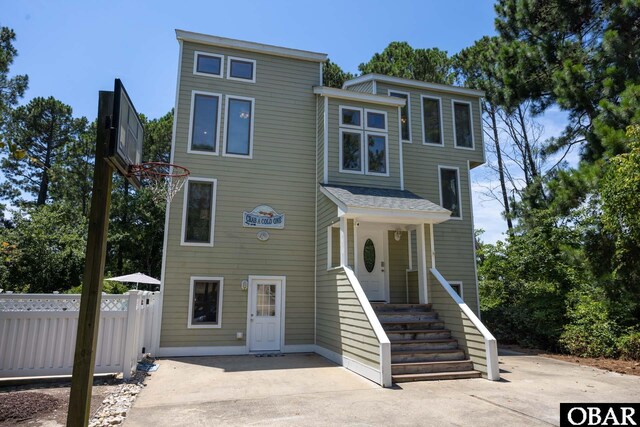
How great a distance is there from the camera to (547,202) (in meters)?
11.9

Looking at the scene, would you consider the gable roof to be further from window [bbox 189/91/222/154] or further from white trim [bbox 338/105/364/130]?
window [bbox 189/91/222/154]

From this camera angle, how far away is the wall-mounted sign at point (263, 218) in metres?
10.1

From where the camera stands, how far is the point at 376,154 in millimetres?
10734

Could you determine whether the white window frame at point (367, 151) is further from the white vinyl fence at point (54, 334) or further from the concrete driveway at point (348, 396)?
the white vinyl fence at point (54, 334)

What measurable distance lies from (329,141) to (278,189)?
186 cm

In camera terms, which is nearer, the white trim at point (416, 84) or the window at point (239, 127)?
the window at point (239, 127)

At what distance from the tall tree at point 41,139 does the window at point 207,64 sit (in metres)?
17.2

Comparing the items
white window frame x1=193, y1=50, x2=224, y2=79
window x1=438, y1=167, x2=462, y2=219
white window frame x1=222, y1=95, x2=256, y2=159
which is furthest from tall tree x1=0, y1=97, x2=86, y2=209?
window x1=438, y1=167, x2=462, y2=219

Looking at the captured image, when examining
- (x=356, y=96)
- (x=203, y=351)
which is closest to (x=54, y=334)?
(x=203, y=351)

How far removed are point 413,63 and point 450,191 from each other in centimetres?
1030

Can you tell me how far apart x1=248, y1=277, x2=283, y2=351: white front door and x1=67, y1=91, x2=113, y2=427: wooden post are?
6503 millimetres

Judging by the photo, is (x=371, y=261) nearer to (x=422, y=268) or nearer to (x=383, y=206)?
(x=422, y=268)

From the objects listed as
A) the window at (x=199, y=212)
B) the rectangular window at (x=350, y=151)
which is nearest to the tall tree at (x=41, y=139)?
the window at (x=199, y=212)

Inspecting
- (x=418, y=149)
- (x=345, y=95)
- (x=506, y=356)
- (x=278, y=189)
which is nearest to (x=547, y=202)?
(x=418, y=149)
